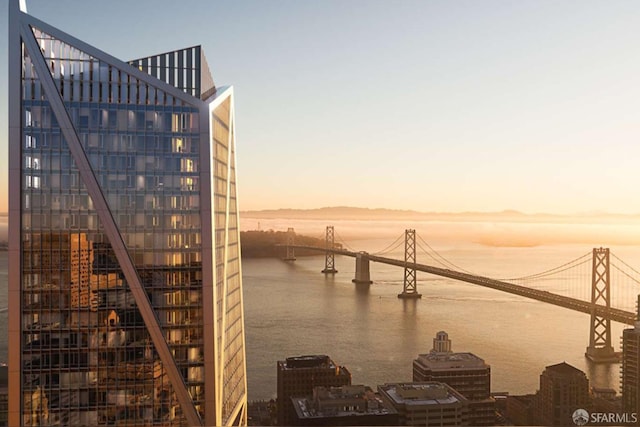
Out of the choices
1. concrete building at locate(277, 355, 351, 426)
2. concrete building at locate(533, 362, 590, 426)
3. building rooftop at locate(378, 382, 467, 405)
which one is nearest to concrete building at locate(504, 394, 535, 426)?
concrete building at locate(533, 362, 590, 426)

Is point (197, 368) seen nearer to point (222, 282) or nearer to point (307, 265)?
point (222, 282)

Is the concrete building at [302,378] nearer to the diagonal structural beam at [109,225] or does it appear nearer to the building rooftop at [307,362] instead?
the building rooftop at [307,362]

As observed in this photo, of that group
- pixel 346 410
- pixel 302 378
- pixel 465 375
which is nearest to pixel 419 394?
pixel 346 410

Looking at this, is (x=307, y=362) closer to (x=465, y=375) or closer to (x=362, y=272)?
(x=465, y=375)

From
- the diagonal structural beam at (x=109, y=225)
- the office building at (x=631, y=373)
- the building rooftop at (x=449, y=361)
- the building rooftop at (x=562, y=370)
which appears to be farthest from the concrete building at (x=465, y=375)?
the diagonal structural beam at (x=109, y=225)

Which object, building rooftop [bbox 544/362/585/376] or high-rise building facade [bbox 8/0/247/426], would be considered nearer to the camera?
high-rise building facade [bbox 8/0/247/426]

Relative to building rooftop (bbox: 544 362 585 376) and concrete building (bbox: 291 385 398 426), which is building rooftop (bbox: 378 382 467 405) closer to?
concrete building (bbox: 291 385 398 426)
